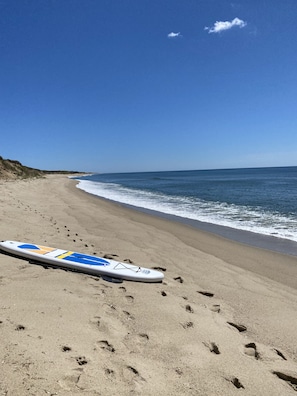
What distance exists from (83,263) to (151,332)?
2223mm

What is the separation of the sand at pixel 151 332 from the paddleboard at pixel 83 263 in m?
0.18

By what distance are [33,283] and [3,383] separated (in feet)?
6.99

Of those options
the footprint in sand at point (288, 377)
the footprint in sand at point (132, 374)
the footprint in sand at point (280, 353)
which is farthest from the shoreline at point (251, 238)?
the footprint in sand at point (132, 374)

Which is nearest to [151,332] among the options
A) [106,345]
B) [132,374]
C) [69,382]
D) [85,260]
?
[106,345]

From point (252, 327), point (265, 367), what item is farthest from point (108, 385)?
point (252, 327)

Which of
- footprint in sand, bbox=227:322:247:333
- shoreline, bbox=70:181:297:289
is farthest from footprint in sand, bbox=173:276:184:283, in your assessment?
shoreline, bbox=70:181:297:289

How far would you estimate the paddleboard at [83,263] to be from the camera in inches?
187

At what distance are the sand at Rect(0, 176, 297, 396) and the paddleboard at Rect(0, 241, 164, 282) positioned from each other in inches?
6.9

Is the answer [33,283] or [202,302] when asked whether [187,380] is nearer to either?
[202,302]

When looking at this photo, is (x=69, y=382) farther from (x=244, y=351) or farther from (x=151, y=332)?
(x=244, y=351)

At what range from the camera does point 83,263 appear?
16.4ft

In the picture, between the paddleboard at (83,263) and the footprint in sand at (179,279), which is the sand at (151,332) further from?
the paddleboard at (83,263)

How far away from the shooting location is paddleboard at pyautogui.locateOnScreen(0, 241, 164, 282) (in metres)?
4.74

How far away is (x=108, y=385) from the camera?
2.17 meters
